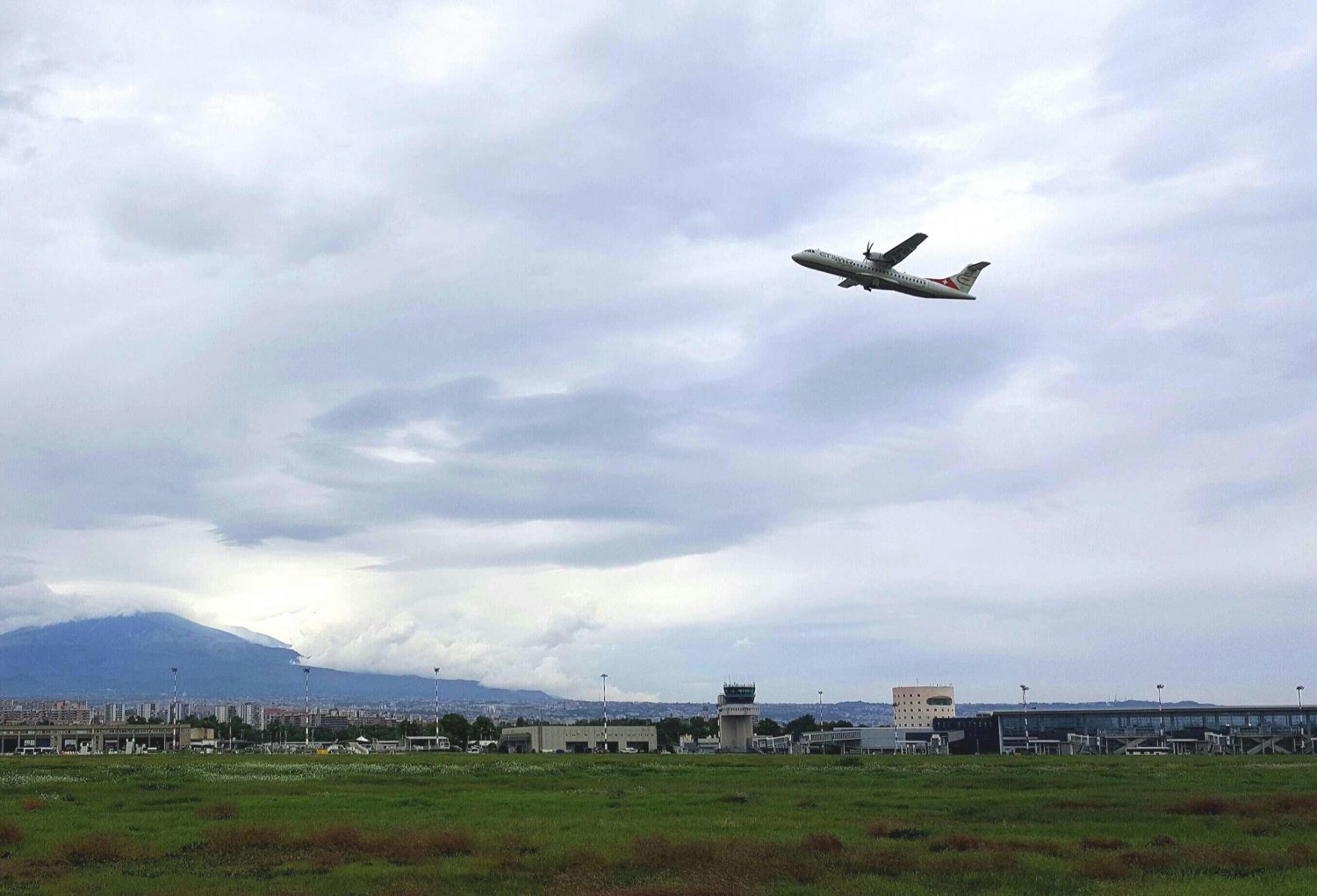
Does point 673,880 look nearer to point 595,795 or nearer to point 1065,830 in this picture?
point 1065,830

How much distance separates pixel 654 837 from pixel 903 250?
51.4 meters

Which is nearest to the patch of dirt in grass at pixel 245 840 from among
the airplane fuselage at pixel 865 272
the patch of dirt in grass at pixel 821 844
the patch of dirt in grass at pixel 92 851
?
the patch of dirt in grass at pixel 92 851

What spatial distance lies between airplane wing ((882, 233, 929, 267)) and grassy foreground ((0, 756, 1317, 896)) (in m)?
37.0

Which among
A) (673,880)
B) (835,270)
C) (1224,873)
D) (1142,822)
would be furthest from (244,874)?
(835,270)

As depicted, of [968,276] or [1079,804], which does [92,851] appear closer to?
[1079,804]

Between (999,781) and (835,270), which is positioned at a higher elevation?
(835,270)

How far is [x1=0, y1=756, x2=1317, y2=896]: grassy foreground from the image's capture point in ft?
119

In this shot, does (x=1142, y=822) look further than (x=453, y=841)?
Yes

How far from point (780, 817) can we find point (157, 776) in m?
58.1

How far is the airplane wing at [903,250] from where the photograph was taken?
270ft

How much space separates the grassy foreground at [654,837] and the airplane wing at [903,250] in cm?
3702

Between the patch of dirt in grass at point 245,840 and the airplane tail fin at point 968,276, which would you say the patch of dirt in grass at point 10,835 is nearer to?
the patch of dirt in grass at point 245,840

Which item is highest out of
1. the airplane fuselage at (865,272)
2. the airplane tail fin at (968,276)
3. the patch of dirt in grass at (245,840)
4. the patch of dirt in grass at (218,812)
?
the airplane tail fin at (968,276)

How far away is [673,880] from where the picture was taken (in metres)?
36.1
